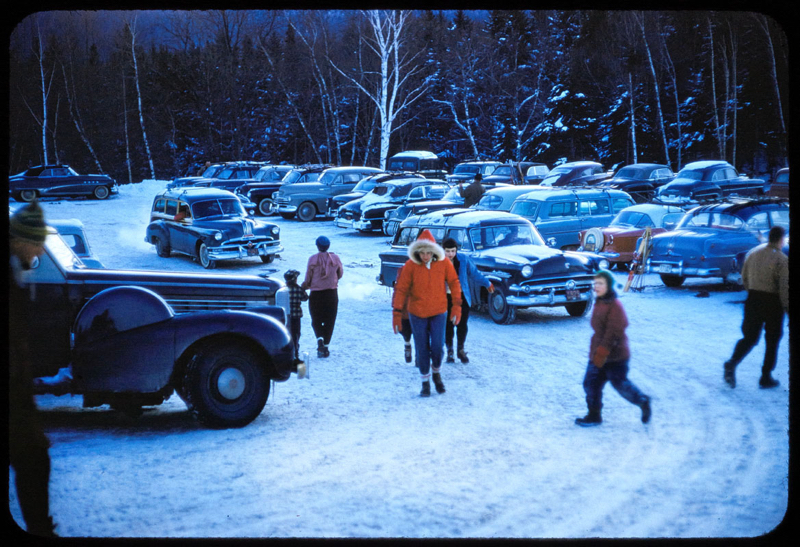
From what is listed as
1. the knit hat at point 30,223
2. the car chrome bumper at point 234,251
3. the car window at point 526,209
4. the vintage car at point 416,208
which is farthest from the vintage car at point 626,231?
the knit hat at point 30,223

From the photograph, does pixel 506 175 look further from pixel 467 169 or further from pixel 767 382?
pixel 767 382

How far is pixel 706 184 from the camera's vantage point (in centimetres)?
2155

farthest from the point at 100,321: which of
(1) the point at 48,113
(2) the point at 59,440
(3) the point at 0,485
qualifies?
(1) the point at 48,113

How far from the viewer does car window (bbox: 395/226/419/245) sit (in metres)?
12.2

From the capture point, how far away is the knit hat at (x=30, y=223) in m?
4.55

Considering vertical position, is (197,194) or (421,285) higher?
(197,194)

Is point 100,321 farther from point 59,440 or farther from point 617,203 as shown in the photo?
point 617,203

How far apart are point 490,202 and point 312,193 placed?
8071 millimetres

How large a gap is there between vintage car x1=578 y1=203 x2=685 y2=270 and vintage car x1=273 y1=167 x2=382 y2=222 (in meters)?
11.7

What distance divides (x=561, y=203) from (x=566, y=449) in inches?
442

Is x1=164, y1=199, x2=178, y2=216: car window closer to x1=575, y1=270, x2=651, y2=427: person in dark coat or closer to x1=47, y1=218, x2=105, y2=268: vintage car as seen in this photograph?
x1=47, y1=218, x2=105, y2=268: vintage car

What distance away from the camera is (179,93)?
2666cm

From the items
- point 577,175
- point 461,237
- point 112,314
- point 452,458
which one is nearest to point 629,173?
point 577,175

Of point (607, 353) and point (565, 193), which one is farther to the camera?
point (565, 193)
